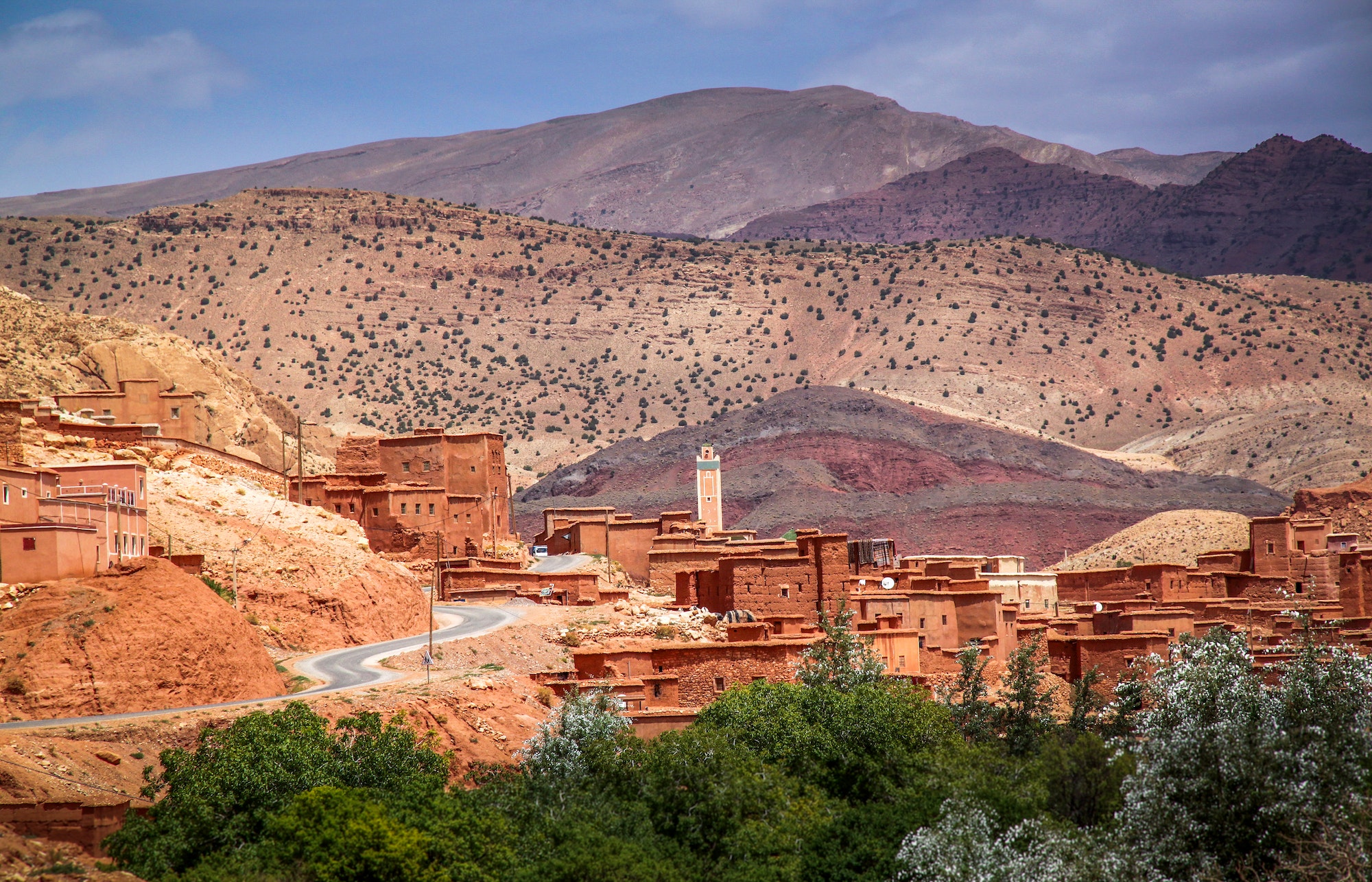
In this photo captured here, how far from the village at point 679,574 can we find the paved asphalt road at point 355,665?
1.63m

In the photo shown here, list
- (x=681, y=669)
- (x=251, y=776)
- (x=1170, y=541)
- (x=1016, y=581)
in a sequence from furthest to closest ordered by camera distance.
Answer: (x=1170, y=541) → (x=1016, y=581) → (x=681, y=669) → (x=251, y=776)

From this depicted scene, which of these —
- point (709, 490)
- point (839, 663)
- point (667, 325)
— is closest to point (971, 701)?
point (839, 663)

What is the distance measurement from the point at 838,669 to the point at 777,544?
11419 millimetres

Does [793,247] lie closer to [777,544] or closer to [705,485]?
[705,485]

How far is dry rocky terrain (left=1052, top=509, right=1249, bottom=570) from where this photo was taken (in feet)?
239

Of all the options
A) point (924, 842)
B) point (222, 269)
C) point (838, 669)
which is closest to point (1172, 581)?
point (838, 669)

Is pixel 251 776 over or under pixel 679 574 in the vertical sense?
under

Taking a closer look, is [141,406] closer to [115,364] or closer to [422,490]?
[422,490]

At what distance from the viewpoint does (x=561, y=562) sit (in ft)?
169

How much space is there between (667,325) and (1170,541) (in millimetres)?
78002

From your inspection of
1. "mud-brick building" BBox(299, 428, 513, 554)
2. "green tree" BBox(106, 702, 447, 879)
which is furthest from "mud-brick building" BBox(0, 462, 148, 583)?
"mud-brick building" BBox(299, 428, 513, 554)

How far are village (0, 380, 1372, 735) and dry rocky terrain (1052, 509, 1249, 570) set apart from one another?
10.1 metres

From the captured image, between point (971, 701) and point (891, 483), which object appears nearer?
point (971, 701)

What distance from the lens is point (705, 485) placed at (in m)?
74.6
